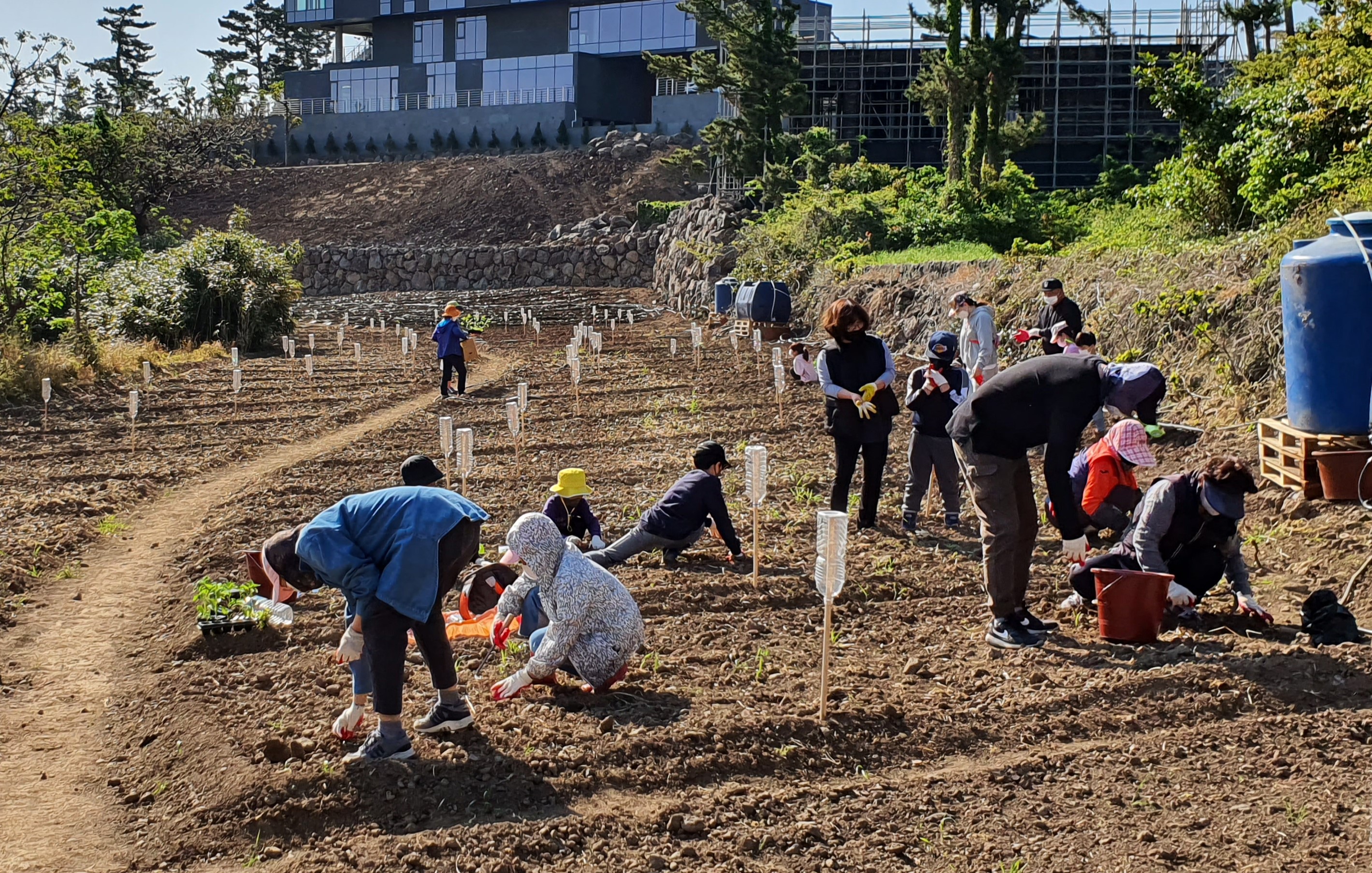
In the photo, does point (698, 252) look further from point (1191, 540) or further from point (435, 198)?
point (1191, 540)

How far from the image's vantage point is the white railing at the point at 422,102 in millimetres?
59125

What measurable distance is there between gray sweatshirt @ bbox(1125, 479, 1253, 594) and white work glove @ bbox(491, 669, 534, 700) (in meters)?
2.95

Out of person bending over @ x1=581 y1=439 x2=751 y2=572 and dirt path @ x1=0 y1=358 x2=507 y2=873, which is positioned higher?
person bending over @ x1=581 y1=439 x2=751 y2=572

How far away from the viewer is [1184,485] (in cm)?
611

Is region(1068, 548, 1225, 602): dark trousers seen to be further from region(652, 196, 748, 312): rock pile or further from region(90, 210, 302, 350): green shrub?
region(652, 196, 748, 312): rock pile

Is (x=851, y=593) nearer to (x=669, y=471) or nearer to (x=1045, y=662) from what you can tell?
(x=1045, y=662)

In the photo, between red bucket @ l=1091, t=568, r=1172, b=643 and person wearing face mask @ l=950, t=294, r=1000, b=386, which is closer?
red bucket @ l=1091, t=568, r=1172, b=643

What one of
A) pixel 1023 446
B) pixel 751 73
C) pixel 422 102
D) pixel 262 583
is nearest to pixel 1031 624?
pixel 1023 446

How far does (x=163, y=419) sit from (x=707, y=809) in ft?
41.1

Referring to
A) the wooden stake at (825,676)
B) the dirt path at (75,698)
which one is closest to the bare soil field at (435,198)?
the dirt path at (75,698)

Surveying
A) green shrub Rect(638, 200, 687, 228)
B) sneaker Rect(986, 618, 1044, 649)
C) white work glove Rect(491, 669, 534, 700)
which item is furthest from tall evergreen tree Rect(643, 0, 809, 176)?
white work glove Rect(491, 669, 534, 700)

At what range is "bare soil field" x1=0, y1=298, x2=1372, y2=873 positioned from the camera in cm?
446

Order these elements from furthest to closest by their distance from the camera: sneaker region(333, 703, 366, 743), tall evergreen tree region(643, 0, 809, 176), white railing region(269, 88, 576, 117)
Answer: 1. white railing region(269, 88, 576, 117)
2. tall evergreen tree region(643, 0, 809, 176)
3. sneaker region(333, 703, 366, 743)

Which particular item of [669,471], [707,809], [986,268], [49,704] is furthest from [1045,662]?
[986,268]
